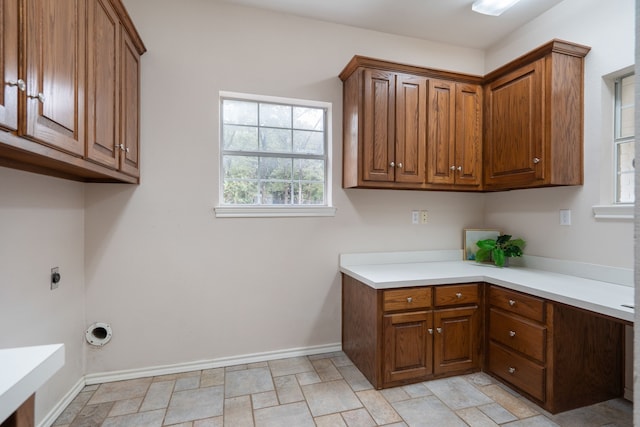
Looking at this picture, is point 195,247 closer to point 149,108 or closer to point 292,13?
point 149,108

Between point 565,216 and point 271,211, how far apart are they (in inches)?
89.5

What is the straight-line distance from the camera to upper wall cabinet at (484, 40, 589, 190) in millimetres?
2189

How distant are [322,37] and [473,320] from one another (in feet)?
8.48

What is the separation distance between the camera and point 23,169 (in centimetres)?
156

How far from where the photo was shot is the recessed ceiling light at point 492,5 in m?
2.22

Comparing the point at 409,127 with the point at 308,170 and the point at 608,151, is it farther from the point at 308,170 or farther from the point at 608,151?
the point at 608,151

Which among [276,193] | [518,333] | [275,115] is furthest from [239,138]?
[518,333]

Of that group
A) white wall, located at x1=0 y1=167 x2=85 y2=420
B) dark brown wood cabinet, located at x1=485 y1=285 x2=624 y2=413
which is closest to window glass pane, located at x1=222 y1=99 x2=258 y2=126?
white wall, located at x1=0 y1=167 x2=85 y2=420

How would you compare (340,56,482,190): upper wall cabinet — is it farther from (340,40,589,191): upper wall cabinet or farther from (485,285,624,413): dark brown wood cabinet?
(485,285,624,413): dark brown wood cabinet

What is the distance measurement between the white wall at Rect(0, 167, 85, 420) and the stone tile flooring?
0.37 metres

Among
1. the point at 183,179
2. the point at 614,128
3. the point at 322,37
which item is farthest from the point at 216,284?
the point at 614,128

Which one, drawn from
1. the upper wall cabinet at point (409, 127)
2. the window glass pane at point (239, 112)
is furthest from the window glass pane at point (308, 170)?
the window glass pane at point (239, 112)

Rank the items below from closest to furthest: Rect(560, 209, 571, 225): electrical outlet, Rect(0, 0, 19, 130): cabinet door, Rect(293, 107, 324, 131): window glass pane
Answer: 1. Rect(0, 0, 19, 130): cabinet door
2. Rect(560, 209, 571, 225): electrical outlet
3. Rect(293, 107, 324, 131): window glass pane

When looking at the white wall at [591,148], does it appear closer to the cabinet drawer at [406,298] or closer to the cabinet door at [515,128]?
the cabinet door at [515,128]
